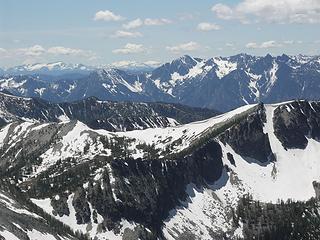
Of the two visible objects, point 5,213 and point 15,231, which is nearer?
point 15,231
